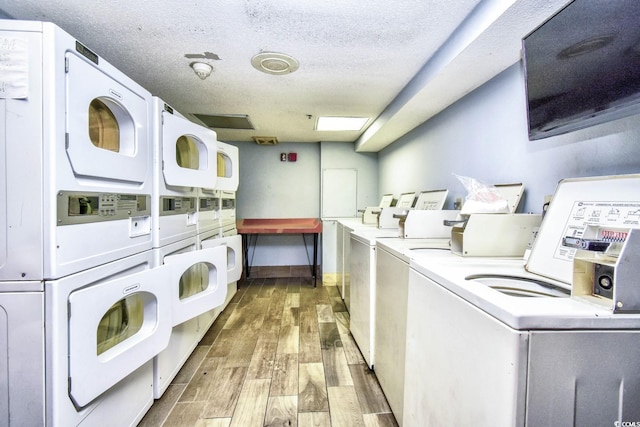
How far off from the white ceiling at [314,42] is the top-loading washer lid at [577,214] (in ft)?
2.36

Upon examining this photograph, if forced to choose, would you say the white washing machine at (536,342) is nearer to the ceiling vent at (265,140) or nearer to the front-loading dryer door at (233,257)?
the front-loading dryer door at (233,257)

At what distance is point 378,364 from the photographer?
5.18ft

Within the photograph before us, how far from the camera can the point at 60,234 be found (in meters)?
0.87

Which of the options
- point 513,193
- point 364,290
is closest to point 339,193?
point 364,290

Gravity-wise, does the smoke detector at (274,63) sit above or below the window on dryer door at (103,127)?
above

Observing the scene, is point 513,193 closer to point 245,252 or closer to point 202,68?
point 202,68

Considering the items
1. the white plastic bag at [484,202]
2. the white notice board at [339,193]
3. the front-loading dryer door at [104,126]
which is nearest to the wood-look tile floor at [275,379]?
the white plastic bag at [484,202]

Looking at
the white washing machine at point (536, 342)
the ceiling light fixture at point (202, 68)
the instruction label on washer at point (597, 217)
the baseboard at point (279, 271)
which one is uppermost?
the ceiling light fixture at point (202, 68)

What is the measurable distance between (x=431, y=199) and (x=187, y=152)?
197 centimetres

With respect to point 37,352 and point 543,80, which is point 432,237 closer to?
point 543,80

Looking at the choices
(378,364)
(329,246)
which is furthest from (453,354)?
(329,246)

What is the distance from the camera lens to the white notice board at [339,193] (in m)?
4.02

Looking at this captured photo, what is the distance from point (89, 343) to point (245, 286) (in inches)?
106

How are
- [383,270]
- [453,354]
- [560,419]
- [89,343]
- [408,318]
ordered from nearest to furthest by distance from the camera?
1. [560,419]
2. [453,354]
3. [89,343]
4. [408,318]
5. [383,270]
